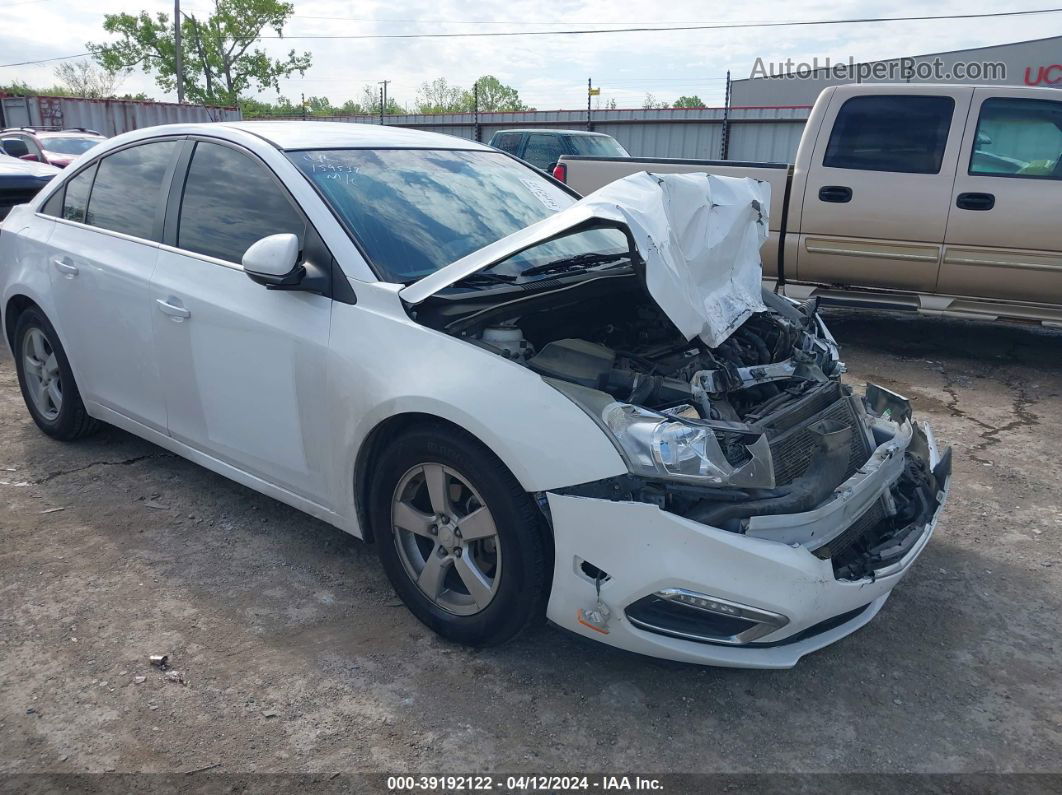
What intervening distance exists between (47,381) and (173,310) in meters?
1.64

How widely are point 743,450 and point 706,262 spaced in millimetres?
821

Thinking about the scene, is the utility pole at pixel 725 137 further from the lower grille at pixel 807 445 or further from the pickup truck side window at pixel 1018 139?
the lower grille at pixel 807 445

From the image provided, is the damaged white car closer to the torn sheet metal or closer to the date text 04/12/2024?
the torn sheet metal

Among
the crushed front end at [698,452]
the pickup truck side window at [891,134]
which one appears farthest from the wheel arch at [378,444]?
the pickup truck side window at [891,134]

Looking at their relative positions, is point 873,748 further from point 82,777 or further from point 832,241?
point 832,241

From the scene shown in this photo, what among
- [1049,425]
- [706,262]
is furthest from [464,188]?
[1049,425]

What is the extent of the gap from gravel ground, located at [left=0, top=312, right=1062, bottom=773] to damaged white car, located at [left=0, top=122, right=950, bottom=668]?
251 mm

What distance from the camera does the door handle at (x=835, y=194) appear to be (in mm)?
6969

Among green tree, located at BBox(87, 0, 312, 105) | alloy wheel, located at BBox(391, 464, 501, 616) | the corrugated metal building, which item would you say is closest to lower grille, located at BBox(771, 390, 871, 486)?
alloy wheel, located at BBox(391, 464, 501, 616)

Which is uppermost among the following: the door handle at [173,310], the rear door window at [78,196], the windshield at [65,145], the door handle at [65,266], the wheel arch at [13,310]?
the rear door window at [78,196]

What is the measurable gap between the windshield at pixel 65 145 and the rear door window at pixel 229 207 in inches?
548

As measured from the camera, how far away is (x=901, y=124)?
6.93 m

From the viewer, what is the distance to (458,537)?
2842 millimetres

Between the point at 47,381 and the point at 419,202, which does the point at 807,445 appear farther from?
the point at 47,381
